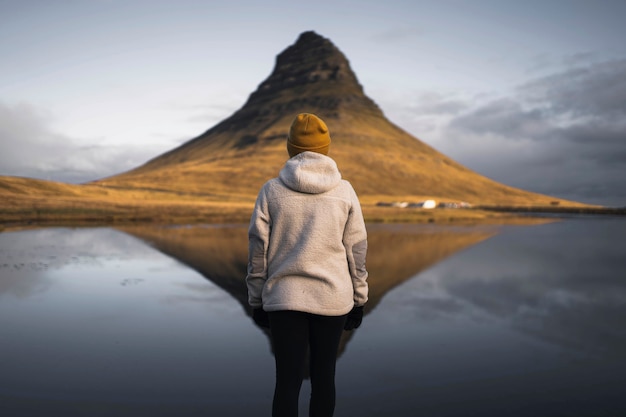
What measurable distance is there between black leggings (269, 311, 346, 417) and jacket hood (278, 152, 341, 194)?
100 centimetres

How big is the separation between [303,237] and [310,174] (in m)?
0.50

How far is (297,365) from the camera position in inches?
160

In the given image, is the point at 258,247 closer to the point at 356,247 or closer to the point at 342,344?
the point at 356,247

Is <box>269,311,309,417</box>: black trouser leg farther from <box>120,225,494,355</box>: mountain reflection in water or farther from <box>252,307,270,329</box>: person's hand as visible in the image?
Result: <box>120,225,494,355</box>: mountain reflection in water

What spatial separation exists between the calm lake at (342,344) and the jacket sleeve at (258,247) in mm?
2120

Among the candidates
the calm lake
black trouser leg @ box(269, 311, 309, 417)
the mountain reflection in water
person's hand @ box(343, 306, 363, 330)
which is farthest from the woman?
the mountain reflection in water

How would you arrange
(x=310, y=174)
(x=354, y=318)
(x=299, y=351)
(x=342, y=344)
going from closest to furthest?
(x=310, y=174)
(x=299, y=351)
(x=354, y=318)
(x=342, y=344)

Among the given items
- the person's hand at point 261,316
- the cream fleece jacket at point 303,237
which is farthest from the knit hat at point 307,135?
the person's hand at point 261,316

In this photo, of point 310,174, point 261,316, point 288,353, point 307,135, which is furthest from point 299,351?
point 307,135

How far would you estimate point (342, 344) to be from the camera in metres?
8.20

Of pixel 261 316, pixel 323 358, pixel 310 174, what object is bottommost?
pixel 323 358

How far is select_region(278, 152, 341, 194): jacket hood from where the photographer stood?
12.8 feet

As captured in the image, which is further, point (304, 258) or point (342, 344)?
point (342, 344)

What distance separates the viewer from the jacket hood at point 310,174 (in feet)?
12.8
